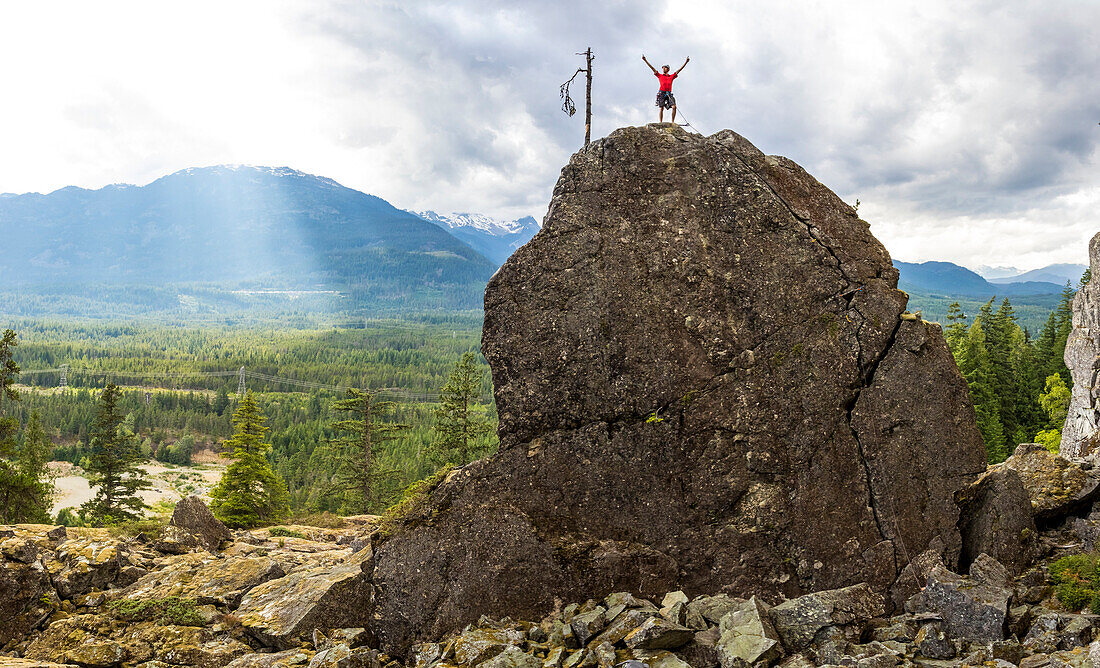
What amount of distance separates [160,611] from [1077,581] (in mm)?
19757

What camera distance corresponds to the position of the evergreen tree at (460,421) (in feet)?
140

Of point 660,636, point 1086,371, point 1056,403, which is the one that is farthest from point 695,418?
point 1056,403

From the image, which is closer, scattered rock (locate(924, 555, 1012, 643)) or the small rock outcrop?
scattered rock (locate(924, 555, 1012, 643))

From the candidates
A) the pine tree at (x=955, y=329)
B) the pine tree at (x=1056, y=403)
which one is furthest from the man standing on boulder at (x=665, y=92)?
the pine tree at (x=955, y=329)

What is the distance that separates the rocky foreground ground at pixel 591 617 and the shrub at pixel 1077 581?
0.21 m

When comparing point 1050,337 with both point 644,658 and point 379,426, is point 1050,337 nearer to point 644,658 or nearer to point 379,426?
point 379,426

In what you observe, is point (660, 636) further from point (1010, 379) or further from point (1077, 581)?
point (1010, 379)

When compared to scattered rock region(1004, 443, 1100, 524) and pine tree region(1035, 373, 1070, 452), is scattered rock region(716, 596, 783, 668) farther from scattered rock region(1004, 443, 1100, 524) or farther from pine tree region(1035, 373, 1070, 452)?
pine tree region(1035, 373, 1070, 452)

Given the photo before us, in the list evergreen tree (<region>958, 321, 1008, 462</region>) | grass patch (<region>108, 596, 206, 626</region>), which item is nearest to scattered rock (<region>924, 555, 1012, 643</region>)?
grass patch (<region>108, 596, 206, 626</region>)

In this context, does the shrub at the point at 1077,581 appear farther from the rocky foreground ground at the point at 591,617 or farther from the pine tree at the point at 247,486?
the pine tree at the point at 247,486

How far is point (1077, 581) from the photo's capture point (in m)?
11.4

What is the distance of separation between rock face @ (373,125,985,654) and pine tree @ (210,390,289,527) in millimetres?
23971

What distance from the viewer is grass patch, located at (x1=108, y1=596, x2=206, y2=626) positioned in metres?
14.0

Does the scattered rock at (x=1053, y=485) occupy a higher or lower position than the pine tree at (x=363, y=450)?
higher
